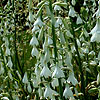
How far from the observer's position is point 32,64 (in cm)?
445

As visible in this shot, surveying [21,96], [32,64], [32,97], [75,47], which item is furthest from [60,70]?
[32,64]

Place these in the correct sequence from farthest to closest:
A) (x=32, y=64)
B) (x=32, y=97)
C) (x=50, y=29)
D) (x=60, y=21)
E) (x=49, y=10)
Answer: (x=32, y=64), (x=32, y=97), (x=60, y=21), (x=50, y=29), (x=49, y=10)

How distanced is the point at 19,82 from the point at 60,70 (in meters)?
1.57

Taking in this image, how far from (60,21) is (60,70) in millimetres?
533

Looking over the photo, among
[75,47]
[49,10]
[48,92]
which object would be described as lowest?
[48,92]

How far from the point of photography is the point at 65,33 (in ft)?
6.85

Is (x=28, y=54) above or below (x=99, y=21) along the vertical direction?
below

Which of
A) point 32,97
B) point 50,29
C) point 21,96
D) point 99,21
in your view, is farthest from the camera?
point 32,97

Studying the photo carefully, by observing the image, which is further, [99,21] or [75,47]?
[75,47]

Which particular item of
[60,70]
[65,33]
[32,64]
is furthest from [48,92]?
[32,64]

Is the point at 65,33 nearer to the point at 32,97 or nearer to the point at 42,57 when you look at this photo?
the point at 42,57

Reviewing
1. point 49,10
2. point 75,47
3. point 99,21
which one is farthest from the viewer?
point 75,47

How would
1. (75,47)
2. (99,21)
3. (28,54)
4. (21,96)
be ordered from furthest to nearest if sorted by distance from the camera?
(28,54), (21,96), (75,47), (99,21)

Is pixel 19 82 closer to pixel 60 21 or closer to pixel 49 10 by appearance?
pixel 60 21
